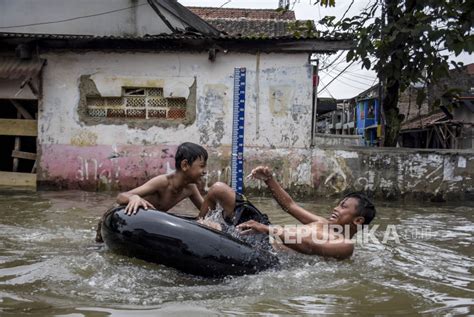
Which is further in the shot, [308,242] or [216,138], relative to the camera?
[216,138]

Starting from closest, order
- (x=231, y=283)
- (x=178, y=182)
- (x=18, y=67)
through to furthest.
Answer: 1. (x=231, y=283)
2. (x=178, y=182)
3. (x=18, y=67)

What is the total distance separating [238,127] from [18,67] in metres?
4.76

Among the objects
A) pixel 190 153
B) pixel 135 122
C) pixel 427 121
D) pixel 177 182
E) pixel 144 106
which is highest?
pixel 427 121

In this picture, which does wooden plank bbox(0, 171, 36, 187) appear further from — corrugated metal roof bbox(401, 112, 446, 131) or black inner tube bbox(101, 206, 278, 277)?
corrugated metal roof bbox(401, 112, 446, 131)

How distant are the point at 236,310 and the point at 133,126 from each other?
8.59m

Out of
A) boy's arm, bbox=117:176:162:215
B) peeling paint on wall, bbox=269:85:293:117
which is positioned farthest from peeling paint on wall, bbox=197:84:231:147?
boy's arm, bbox=117:176:162:215

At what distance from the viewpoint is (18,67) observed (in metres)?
11.4

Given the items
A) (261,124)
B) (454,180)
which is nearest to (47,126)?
(261,124)

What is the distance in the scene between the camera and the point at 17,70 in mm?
11391

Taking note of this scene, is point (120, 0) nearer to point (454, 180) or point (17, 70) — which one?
point (17, 70)

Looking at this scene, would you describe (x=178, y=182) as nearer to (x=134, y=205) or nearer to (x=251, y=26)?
(x=134, y=205)

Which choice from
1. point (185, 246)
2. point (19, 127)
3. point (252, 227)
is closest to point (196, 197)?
point (252, 227)

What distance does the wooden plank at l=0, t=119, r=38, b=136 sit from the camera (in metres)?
11.8

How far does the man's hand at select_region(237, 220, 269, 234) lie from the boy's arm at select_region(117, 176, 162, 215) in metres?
0.81
